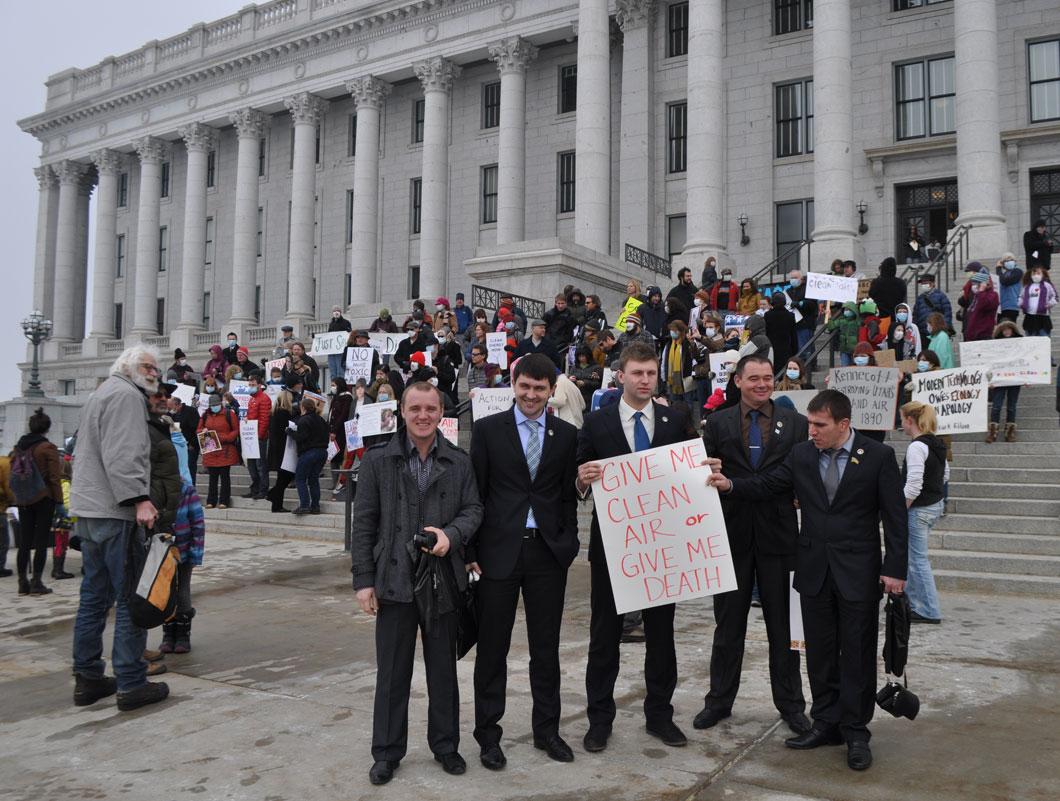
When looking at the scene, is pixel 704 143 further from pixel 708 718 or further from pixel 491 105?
pixel 708 718

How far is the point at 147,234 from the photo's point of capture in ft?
160

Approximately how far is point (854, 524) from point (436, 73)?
36.5m

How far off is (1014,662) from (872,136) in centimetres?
2588

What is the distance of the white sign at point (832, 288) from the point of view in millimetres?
17109

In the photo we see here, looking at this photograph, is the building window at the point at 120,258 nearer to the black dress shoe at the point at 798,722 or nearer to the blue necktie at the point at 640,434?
the blue necktie at the point at 640,434

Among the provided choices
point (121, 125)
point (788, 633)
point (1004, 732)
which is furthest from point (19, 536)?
point (121, 125)

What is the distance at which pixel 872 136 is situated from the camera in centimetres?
2942

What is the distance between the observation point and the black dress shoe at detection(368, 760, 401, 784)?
463 centimetres

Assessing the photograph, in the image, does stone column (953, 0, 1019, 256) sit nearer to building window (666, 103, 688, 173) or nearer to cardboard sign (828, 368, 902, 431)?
building window (666, 103, 688, 173)

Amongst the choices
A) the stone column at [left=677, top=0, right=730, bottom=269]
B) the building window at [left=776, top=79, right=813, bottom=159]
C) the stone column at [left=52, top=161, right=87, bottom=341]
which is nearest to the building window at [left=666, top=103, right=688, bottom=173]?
the building window at [left=776, top=79, right=813, bottom=159]

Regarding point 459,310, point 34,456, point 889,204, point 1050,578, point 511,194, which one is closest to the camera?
point 1050,578

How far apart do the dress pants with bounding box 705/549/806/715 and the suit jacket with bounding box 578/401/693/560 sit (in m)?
0.85

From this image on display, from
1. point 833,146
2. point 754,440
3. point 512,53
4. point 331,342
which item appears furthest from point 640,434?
point 512,53

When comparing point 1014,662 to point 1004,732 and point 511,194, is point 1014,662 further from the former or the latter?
point 511,194
